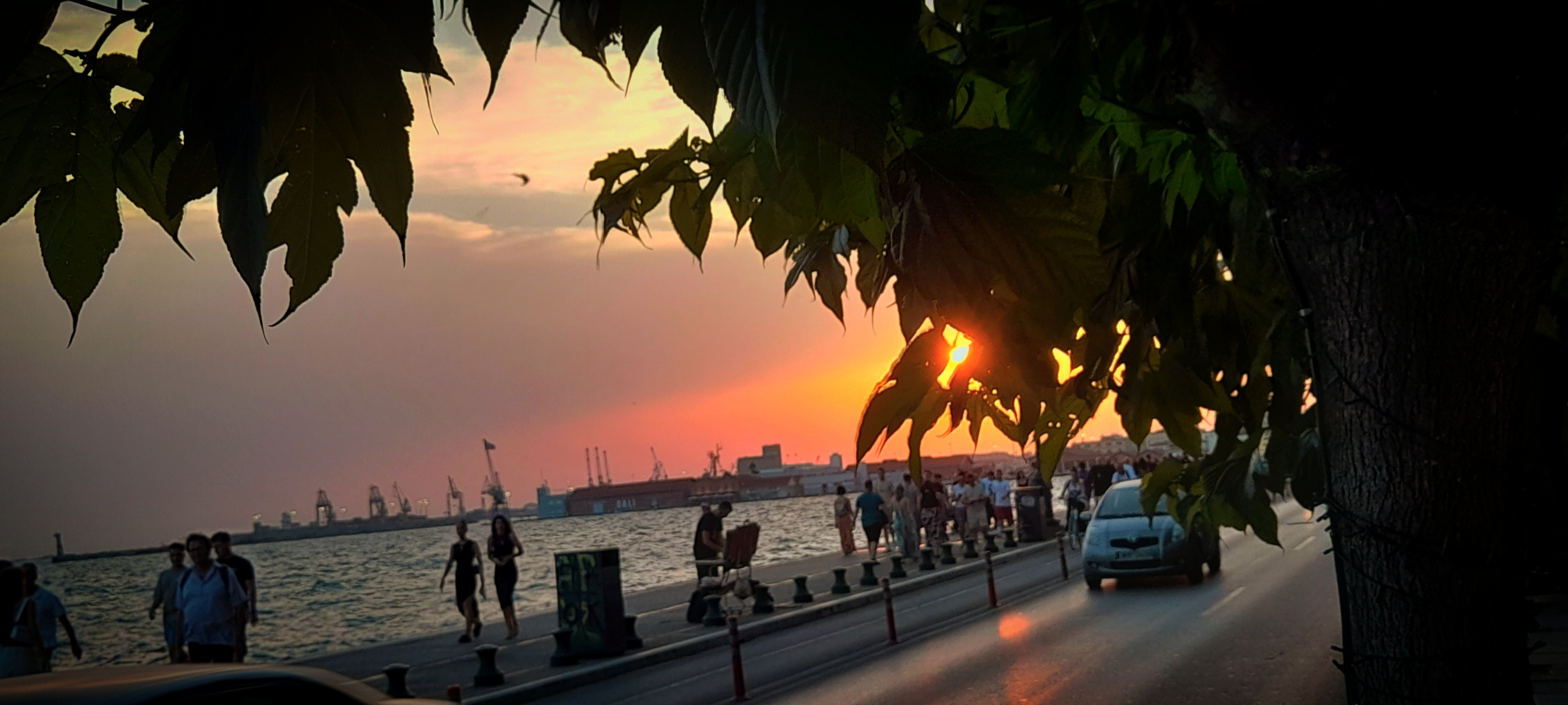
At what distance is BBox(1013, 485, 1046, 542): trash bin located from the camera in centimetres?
3575

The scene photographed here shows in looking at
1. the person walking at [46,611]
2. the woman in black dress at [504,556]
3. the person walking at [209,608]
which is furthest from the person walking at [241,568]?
the woman in black dress at [504,556]

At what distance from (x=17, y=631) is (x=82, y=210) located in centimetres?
1332

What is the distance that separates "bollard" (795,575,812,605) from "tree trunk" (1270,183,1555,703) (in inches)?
809

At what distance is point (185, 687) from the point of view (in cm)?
569

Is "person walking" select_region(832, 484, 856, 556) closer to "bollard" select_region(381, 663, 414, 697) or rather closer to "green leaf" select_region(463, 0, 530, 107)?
"bollard" select_region(381, 663, 414, 697)

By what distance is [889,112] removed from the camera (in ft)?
2.48

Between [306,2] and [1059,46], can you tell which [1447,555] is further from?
[306,2]

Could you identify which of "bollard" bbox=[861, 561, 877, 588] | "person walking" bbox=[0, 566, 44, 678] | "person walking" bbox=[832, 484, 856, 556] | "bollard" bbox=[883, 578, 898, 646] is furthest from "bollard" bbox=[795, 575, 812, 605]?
"person walking" bbox=[0, 566, 44, 678]

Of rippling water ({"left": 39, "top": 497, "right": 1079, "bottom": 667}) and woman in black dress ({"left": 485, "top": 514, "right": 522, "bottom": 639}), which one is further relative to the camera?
rippling water ({"left": 39, "top": 497, "right": 1079, "bottom": 667})

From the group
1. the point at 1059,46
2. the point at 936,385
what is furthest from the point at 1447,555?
the point at 1059,46

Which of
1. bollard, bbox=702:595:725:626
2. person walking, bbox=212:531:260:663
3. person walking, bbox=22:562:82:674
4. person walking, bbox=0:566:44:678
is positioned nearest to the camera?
person walking, bbox=0:566:44:678

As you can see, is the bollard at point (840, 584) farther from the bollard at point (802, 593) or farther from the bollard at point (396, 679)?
the bollard at point (396, 679)

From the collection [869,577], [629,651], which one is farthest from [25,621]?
[869,577]

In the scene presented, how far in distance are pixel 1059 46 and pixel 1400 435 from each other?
862 mm
